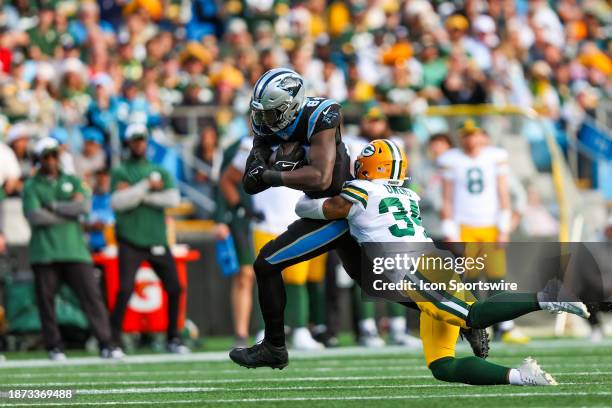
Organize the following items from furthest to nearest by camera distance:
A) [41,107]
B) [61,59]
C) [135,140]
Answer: [61,59] < [41,107] < [135,140]

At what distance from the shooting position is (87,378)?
8570 mm

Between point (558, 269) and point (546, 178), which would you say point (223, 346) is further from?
point (558, 269)

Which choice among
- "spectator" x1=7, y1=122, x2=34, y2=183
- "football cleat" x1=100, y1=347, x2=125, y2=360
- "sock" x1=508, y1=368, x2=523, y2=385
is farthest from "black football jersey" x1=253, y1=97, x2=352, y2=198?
"spectator" x1=7, y1=122, x2=34, y2=183

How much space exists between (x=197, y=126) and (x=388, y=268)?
8.10 meters

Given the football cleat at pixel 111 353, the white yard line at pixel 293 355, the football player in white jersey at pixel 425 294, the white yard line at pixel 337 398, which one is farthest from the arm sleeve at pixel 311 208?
Answer: the football cleat at pixel 111 353

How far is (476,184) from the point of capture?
40.3ft

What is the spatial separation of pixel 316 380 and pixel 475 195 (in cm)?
470

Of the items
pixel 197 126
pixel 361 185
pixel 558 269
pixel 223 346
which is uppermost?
pixel 197 126

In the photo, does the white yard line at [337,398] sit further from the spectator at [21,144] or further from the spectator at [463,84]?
the spectator at [463,84]

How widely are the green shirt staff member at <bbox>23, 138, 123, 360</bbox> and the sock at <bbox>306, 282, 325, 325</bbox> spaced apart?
79.2 inches

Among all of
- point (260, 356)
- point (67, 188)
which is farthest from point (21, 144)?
point (260, 356)

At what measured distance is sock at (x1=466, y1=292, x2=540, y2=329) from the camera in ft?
20.6

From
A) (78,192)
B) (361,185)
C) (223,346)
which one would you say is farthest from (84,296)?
(361,185)

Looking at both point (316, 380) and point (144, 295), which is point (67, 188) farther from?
point (316, 380)
